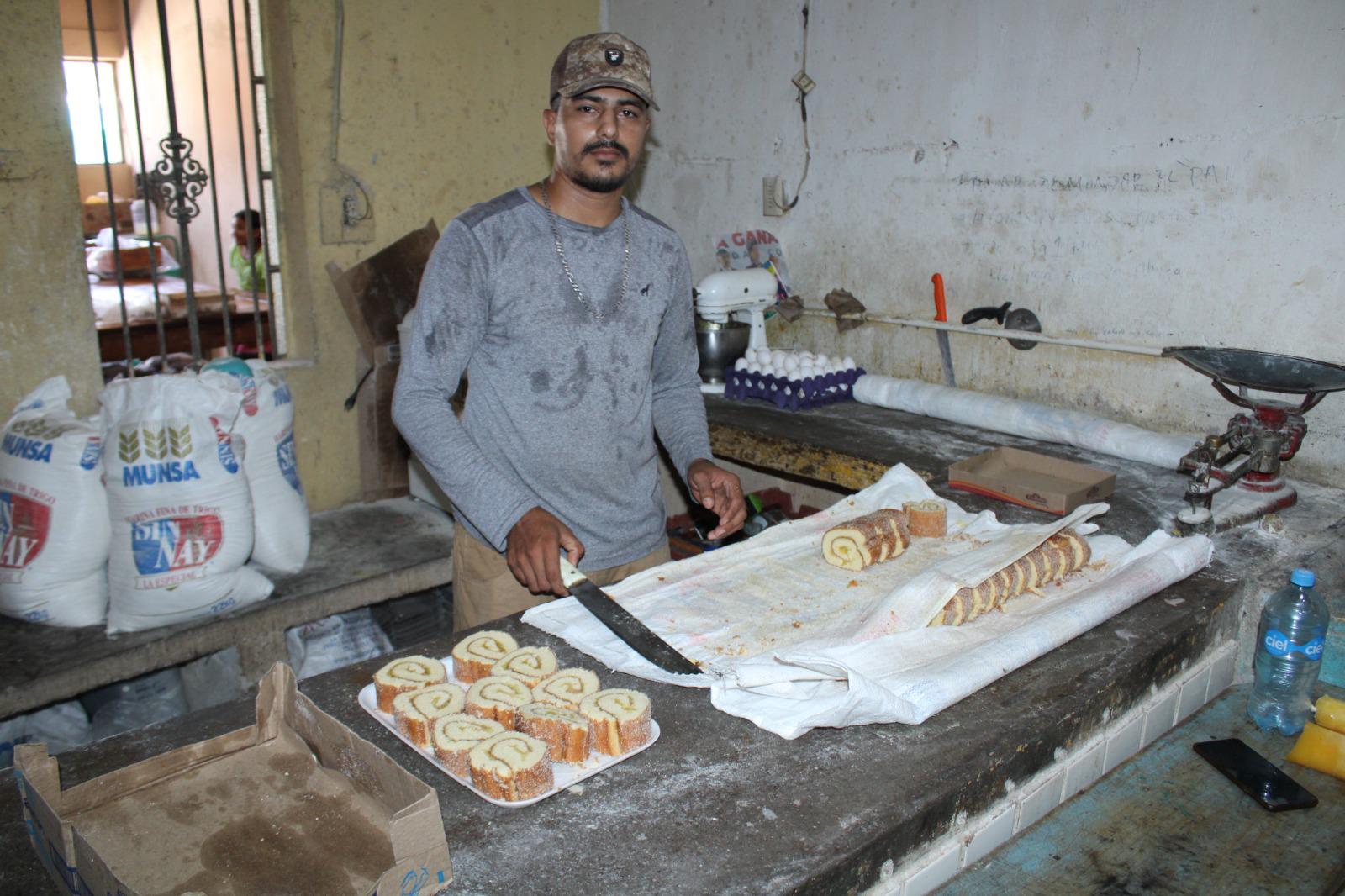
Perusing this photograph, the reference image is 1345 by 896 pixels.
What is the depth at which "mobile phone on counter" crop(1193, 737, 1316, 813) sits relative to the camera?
5.71ft

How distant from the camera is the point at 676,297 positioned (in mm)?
2461

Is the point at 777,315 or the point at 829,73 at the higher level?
the point at 829,73

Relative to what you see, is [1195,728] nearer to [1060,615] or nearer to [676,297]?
[1060,615]

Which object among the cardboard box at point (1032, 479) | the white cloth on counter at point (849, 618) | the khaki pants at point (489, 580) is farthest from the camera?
the cardboard box at point (1032, 479)

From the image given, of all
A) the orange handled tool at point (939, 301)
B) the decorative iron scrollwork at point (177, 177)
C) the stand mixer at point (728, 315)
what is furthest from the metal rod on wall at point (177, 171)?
the orange handled tool at point (939, 301)

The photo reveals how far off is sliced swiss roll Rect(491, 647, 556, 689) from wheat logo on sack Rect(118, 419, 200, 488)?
1892 millimetres

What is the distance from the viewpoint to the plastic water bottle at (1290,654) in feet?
6.37

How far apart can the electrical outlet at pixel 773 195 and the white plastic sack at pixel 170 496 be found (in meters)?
2.34

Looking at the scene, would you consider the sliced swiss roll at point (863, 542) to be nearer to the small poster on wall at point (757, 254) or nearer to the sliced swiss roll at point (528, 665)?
the sliced swiss roll at point (528, 665)

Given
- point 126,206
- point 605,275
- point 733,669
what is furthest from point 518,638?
point 126,206

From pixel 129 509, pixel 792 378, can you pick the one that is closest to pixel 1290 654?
pixel 792 378

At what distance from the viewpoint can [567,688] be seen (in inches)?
61.4

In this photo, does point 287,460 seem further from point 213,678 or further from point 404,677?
point 404,677

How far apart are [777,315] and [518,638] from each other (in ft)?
9.34
